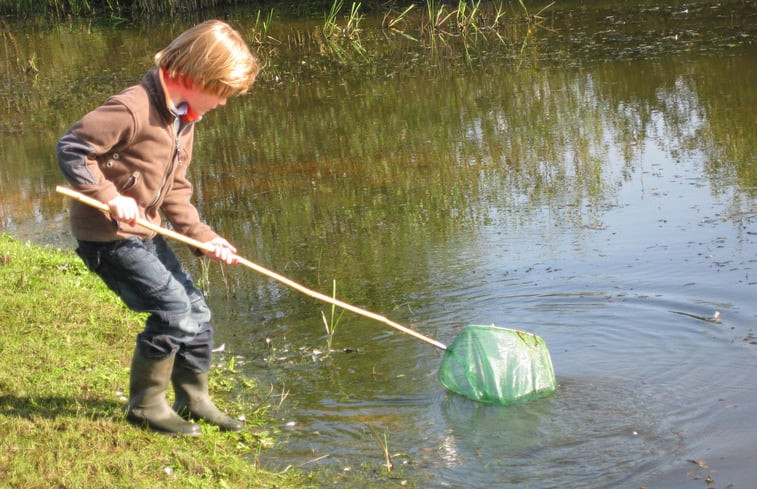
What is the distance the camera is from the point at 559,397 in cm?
462

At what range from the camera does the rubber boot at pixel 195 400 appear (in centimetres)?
420

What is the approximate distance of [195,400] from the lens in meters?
4.23

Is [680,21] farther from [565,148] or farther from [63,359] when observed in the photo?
[63,359]

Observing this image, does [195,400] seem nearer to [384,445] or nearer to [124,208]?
[384,445]

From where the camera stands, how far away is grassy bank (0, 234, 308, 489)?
147 inches

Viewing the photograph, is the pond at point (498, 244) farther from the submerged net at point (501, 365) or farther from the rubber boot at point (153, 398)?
the rubber boot at point (153, 398)

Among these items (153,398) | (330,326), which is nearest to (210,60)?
(153,398)

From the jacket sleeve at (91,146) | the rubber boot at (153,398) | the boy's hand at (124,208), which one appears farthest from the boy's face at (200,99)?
the rubber boot at (153,398)

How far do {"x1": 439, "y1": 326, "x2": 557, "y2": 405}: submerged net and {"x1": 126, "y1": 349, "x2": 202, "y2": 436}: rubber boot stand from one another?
1242 mm

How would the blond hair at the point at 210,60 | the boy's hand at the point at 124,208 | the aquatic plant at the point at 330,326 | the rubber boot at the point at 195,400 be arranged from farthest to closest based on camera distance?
the aquatic plant at the point at 330,326 < the rubber boot at the point at 195,400 < the blond hair at the point at 210,60 < the boy's hand at the point at 124,208

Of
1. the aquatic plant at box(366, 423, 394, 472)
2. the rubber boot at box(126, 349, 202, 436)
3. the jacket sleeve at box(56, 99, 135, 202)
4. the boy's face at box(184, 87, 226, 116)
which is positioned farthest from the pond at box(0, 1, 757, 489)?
the boy's face at box(184, 87, 226, 116)

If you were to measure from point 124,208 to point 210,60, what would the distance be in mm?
605

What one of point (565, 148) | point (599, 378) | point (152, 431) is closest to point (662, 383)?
point (599, 378)

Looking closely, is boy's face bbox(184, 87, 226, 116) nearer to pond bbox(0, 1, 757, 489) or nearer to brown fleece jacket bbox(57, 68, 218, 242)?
brown fleece jacket bbox(57, 68, 218, 242)
